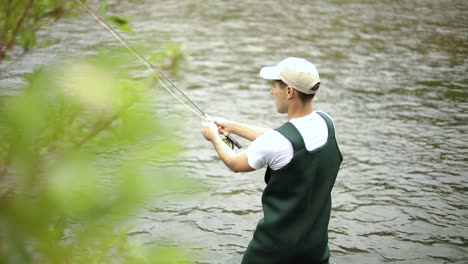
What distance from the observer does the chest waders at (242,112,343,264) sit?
3.03 metres

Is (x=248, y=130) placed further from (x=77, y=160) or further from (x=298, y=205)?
(x=77, y=160)

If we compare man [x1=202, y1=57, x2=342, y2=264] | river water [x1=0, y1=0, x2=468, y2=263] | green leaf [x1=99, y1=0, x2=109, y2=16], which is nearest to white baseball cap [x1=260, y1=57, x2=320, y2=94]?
man [x1=202, y1=57, x2=342, y2=264]

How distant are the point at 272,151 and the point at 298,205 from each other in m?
0.32

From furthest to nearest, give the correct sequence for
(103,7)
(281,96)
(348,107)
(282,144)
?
(348,107) → (281,96) → (282,144) → (103,7)

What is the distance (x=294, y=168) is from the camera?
3.02 m

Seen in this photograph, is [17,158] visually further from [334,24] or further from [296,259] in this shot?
[334,24]

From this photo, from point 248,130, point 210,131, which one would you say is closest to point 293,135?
point 210,131

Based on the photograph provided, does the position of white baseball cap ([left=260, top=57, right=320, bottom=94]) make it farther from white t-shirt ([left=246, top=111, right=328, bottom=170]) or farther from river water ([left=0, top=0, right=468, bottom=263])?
river water ([left=0, top=0, right=468, bottom=263])

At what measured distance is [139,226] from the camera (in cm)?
594

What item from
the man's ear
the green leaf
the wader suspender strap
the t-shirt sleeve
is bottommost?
the t-shirt sleeve

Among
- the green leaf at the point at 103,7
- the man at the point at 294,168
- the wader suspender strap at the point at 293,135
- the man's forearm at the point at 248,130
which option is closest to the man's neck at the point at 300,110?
the man at the point at 294,168

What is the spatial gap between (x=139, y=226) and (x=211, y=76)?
5.80 metres

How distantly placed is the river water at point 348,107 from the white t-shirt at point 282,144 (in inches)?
22.5

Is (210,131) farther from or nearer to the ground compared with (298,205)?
farther from the ground
